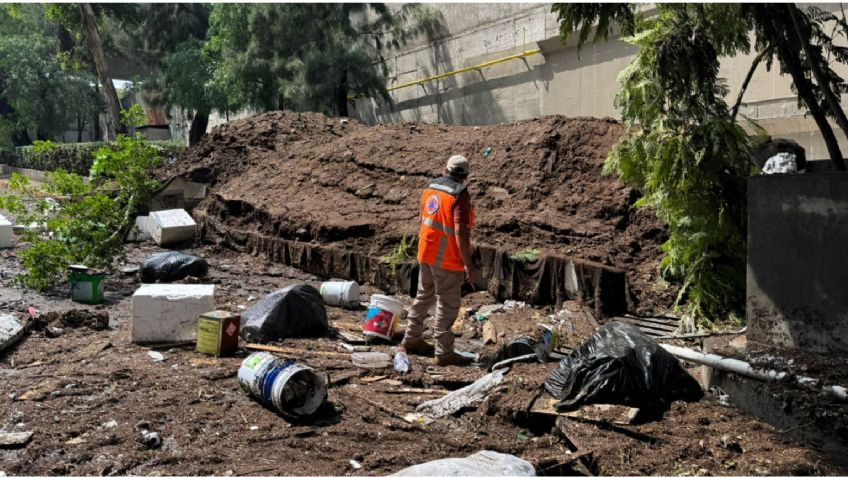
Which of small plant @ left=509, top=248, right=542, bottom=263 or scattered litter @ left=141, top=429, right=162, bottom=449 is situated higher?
small plant @ left=509, top=248, right=542, bottom=263

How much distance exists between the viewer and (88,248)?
9062 millimetres

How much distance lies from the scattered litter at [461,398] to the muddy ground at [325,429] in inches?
3.3

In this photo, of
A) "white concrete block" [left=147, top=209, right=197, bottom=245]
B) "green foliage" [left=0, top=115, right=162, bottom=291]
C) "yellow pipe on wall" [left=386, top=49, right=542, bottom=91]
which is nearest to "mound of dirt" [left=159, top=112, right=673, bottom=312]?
"white concrete block" [left=147, top=209, right=197, bottom=245]

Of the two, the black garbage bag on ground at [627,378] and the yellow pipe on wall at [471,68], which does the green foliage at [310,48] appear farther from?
the black garbage bag on ground at [627,378]

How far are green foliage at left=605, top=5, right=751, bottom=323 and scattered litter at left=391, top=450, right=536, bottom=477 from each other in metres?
4.04

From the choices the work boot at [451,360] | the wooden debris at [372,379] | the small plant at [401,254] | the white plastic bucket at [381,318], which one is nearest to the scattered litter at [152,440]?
the wooden debris at [372,379]

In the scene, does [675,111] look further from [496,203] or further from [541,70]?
[541,70]

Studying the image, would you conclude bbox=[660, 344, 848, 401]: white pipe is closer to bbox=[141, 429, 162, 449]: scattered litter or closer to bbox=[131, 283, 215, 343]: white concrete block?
bbox=[141, 429, 162, 449]: scattered litter

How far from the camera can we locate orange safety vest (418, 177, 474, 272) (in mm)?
5883

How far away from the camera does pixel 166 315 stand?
19.9ft

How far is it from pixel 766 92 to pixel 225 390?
9.76m

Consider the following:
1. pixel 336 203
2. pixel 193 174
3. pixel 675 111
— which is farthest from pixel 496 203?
pixel 193 174

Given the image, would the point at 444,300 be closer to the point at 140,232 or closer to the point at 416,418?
the point at 416,418

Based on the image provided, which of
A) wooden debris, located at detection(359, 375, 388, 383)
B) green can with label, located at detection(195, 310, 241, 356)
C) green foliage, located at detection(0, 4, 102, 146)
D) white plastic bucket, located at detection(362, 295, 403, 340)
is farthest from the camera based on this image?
green foliage, located at detection(0, 4, 102, 146)
